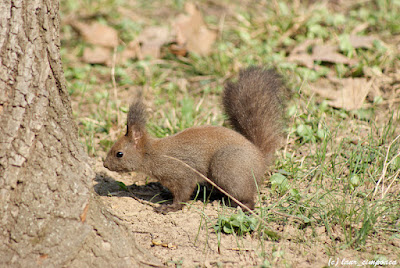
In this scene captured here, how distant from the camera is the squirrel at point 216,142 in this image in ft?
11.2

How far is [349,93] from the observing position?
4.37 metres

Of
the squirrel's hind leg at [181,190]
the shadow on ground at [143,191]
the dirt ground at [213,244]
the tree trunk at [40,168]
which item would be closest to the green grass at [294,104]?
the dirt ground at [213,244]

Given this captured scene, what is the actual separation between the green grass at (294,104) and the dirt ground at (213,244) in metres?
0.03

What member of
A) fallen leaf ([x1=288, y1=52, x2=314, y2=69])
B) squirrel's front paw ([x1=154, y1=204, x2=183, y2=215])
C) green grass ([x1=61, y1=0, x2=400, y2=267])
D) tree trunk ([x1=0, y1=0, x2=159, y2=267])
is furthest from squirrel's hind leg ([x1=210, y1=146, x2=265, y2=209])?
fallen leaf ([x1=288, y1=52, x2=314, y2=69])

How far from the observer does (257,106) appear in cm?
355

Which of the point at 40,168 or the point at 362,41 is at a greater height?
the point at 362,41

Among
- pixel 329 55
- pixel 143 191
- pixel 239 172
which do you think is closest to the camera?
pixel 239 172

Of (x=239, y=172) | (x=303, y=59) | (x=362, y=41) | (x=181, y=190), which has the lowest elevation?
(x=181, y=190)

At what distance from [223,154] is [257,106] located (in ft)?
1.64

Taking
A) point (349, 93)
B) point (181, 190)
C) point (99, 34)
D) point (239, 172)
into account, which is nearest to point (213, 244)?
point (239, 172)

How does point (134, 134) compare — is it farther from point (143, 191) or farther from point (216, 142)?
point (216, 142)

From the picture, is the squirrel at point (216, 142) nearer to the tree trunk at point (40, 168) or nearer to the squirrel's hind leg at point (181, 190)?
the squirrel's hind leg at point (181, 190)

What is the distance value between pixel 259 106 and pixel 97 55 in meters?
2.72

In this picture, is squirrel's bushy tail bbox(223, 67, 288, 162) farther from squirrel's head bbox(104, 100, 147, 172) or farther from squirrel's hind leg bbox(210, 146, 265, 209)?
squirrel's head bbox(104, 100, 147, 172)
